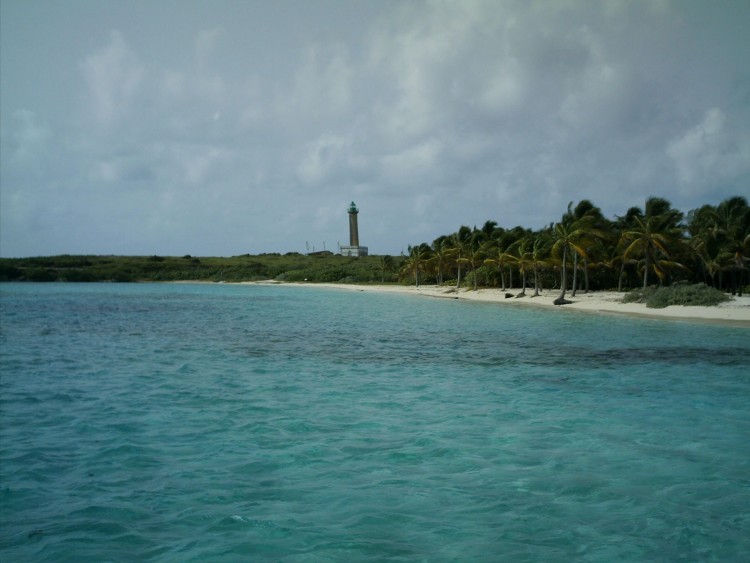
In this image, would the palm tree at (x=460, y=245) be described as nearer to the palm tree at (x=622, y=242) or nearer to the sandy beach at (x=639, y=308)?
the sandy beach at (x=639, y=308)

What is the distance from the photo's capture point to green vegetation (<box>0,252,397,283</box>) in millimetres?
139000

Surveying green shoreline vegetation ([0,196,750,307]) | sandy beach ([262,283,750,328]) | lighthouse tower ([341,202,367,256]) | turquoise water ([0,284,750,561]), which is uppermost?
lighthouse tower ([341,202,367,256])

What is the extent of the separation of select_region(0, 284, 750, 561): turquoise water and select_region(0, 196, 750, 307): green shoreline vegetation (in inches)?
1214

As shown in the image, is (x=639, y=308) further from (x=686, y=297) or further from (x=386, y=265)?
(x=386, y=265)

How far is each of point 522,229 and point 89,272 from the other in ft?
370

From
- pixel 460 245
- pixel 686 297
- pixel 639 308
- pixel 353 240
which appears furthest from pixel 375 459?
pixel 353 240

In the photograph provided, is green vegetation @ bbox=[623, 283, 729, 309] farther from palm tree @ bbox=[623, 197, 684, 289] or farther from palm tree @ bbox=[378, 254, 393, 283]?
palm tree @ bbox=[378, 254, 393, 283]

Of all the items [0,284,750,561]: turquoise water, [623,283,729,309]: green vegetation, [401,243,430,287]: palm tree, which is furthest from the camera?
[401,243,430,287]: palm tree

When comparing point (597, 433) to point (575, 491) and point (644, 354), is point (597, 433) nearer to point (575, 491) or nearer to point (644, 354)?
point (575, 491)

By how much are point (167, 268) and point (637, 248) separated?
12629 cm

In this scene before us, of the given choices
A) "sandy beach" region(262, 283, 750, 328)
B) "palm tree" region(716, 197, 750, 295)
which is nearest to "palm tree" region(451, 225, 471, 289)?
"sandy beach" region(262, 283, 750, 328)

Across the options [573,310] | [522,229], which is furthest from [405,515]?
[522,229]

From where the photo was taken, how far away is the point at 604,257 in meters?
57.3

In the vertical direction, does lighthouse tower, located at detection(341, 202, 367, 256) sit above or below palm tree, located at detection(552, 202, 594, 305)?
above
